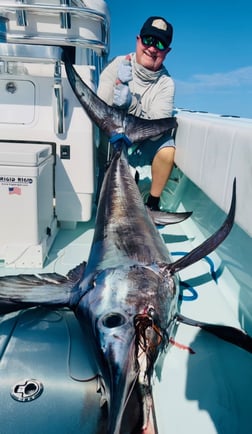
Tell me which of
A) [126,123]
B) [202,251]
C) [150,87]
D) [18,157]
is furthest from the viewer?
[150,87]

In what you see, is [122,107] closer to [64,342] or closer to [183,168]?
[183,168]

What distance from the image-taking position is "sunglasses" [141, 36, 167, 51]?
9.40 feet

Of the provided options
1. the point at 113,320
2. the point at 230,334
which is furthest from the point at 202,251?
the point at 113,320

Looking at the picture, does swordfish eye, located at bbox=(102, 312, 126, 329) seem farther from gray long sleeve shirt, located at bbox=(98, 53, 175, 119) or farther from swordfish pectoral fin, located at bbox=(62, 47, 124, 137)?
gray long sleeve shirt, located at bbox=(98, 53, 175, 119)

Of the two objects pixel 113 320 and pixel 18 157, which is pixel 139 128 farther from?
pixel 113 320

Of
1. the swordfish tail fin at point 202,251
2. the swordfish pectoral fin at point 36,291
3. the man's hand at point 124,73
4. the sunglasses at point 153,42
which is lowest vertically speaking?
the swordfish pectoral fin at point 36,291

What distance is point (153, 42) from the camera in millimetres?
2867

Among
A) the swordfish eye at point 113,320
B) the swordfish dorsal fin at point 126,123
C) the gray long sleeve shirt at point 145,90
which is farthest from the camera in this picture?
the gray long sleeve shirt at point 145,90

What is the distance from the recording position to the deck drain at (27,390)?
1107 millimetres

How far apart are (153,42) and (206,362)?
8.19 feet

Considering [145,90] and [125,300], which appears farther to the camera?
[145,90]

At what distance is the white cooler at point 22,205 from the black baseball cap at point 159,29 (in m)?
1.51

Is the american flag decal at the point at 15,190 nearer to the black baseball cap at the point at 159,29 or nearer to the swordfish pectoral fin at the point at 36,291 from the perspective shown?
the swordfish pectoral fin at the point at 36,291

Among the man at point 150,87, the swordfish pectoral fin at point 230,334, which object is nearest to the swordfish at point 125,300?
the swordfish pectoral fin at point 230,334
